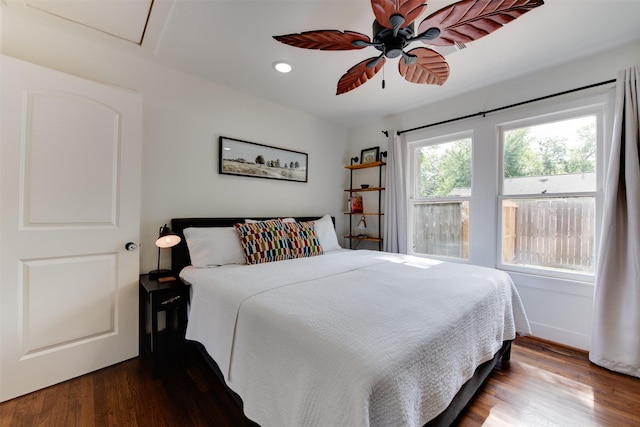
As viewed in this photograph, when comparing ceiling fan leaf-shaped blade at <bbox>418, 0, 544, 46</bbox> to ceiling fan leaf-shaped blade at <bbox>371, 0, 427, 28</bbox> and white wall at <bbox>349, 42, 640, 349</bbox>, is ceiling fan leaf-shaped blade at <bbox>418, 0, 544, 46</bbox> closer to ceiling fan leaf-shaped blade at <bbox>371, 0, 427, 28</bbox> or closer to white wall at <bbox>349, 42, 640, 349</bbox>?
ceiling fan leaf-shaped blade at <bbox>371, 0, 427, 28</bbox>

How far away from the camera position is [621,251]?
6.61 feet

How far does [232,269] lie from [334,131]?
8.65 ft

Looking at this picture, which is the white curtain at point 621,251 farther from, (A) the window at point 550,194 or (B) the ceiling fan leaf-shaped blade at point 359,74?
(B) the ceiling fan leaf-shaped blade at point 359,74

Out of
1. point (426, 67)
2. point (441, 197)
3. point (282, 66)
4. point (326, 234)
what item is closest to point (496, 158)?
point (441, 197)

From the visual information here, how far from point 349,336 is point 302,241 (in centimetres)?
169

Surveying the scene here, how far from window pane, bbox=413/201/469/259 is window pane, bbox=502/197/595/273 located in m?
0.39

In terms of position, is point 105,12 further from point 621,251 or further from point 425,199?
point 621,251

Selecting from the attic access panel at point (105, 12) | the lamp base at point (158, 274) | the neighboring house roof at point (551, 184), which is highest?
the attic access panel at point (105, 12)

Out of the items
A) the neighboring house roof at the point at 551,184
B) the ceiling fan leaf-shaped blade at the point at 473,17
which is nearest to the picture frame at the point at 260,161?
the ceiling fan leaf-shaped blade at the point at 473,17

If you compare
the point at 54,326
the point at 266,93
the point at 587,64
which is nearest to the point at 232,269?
the point at 54,326

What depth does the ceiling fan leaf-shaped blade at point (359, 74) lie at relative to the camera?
171 centimetres

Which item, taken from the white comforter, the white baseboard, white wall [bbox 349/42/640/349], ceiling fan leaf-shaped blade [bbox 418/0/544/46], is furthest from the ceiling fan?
the white baseboard

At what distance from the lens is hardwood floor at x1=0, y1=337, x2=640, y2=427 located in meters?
1.47

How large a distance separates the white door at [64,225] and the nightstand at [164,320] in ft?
0.47
